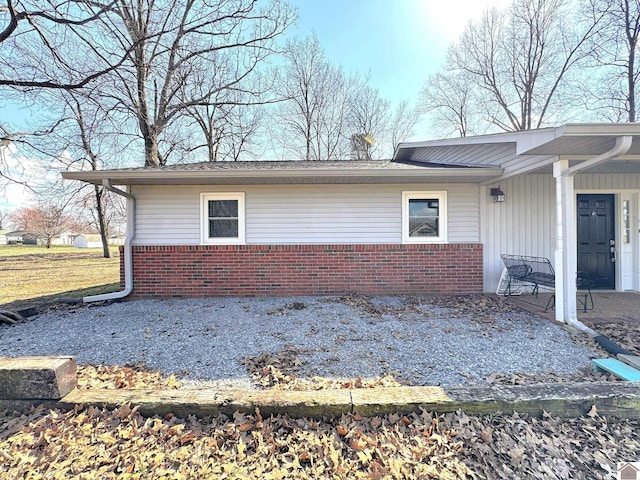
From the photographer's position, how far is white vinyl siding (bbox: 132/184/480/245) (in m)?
6.50

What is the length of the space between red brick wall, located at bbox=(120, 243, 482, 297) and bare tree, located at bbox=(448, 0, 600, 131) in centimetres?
1509

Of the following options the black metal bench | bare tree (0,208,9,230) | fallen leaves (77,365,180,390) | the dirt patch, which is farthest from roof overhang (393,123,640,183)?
bare tree (0,208,9,230)

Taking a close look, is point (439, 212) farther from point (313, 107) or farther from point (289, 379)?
point (313, 107)

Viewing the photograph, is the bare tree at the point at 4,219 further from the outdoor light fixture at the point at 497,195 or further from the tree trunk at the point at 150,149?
the outdoor light fixture at the point at 497,195

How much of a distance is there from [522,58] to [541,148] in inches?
693

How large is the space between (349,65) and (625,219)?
15635 mm

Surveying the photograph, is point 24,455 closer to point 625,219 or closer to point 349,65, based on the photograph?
point 625,219

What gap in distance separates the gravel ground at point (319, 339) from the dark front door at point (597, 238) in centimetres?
245

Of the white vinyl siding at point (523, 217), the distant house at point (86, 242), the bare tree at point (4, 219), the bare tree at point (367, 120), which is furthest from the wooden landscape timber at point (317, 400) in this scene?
the bare tree at point (4, 219)

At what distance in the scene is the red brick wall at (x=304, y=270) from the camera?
6.50 meters

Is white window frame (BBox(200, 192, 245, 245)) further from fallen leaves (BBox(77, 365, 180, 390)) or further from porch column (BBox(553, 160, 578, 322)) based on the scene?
porch column (BBox(553, 160, 578, 322))

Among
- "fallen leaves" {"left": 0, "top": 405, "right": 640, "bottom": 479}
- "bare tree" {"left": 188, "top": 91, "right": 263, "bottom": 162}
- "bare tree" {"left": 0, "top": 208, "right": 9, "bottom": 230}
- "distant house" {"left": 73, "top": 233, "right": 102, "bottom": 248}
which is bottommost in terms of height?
"fallen leaves" {"left": 0, "top": 405, "right": 640, "bottom": 479}

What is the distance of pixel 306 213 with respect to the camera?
6578 millimetres

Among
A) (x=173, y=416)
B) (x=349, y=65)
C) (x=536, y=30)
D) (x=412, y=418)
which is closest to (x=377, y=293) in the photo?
(x=412, y=418)
